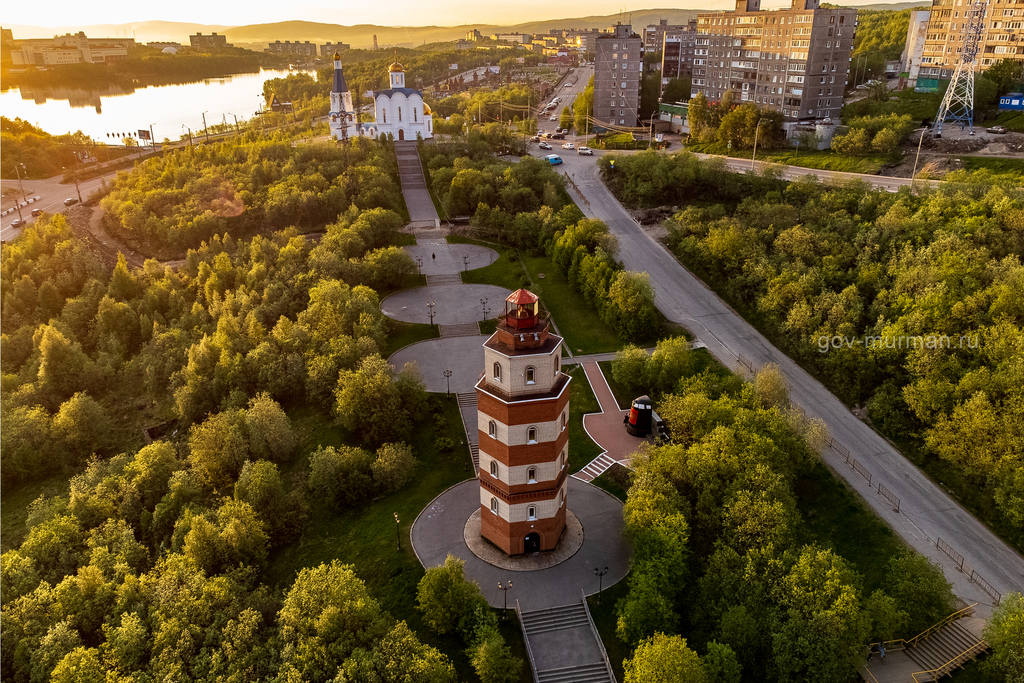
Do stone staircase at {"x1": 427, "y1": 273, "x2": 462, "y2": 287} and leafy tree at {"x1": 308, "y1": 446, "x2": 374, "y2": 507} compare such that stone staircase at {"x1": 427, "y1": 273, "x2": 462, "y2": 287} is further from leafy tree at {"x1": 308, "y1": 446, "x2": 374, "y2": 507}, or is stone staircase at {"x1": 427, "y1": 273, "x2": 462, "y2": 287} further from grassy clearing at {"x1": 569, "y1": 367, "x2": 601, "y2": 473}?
leafy tree at {"x1": 308, "y1": 446, "x2": 374, "y2": 507}

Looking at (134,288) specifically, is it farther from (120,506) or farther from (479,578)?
(479,578)

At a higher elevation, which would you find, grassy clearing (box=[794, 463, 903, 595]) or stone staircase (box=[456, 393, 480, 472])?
stone staircase (box=[456, 393, 480, 472])

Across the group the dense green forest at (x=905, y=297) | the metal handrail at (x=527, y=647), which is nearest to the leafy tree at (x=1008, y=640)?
the dense green forest at (x=905, y=297)

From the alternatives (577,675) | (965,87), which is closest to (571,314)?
(577,675)

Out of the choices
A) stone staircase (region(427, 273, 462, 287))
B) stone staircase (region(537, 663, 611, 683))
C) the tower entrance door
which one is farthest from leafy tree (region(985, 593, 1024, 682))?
stone staircase (region(427, 273, 462, 287))

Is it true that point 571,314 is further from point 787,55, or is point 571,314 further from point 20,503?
point 787,55

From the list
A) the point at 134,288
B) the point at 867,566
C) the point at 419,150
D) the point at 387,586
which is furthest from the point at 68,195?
the point at 867,566
